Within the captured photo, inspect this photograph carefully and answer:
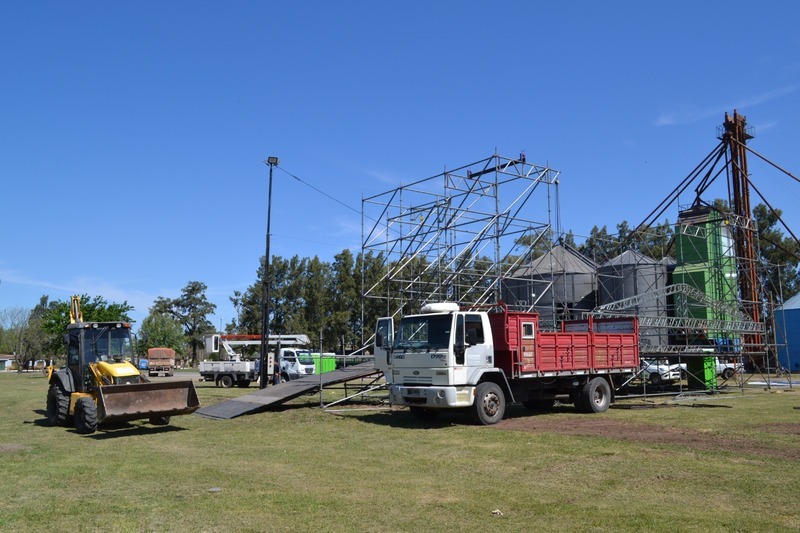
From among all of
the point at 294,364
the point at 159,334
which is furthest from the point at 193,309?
the point at 294,364

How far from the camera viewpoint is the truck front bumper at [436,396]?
47.6 ft

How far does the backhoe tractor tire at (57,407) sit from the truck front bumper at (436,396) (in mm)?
7641

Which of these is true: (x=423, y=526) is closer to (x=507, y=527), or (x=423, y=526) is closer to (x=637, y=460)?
(x=507, y=527)

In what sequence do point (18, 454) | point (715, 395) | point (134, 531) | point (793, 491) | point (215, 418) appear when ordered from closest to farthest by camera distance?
1. point (134, 531)
2. point (793, 491)
3. point (18, 454)
4. point (215, 418)
5. point (715, 395)

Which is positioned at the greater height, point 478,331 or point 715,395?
point 478,331

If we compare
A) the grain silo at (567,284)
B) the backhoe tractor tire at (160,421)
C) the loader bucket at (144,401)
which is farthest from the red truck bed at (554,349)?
the grain silo at (567,284)

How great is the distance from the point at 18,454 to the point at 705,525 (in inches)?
418

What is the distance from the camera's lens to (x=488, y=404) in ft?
50.2

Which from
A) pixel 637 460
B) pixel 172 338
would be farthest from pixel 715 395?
pixel 172 338

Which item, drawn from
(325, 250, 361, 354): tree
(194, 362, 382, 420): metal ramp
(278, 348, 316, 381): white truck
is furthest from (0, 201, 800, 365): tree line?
(194, 362, 382, 420): metal ramp

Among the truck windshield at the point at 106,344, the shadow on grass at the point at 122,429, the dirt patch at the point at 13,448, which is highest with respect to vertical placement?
the truck windshield at the point at 106,344

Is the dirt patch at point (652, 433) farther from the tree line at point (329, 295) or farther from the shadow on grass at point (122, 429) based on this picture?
the tree line at point (329, 295)

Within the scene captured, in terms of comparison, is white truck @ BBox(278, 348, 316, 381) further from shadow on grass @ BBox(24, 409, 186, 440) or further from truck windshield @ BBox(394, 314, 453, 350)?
truck windshield @ BBox(394, 314, 453, 350)

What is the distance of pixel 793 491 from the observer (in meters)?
7.83
